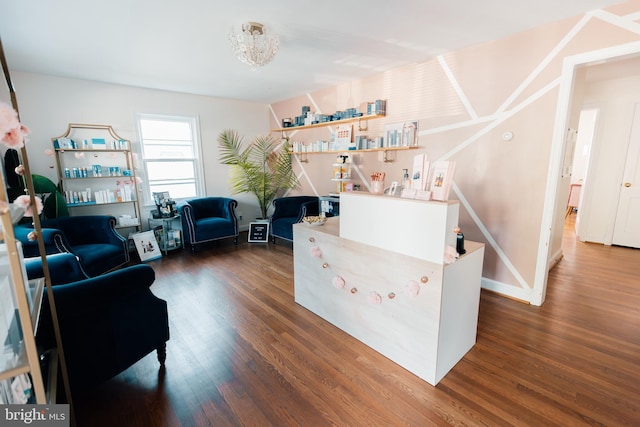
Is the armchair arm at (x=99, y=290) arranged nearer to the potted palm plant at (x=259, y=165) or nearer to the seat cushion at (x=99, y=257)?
the seat cushion at (x=99, y=257)

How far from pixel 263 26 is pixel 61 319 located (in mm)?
2539

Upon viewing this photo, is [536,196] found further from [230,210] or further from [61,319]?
[230,210]

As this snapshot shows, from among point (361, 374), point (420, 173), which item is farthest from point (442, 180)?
point (361, 374)

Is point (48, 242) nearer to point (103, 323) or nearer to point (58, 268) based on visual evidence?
point (58, 268)

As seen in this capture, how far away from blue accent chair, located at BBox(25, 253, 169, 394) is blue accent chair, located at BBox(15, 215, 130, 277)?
1231 mm

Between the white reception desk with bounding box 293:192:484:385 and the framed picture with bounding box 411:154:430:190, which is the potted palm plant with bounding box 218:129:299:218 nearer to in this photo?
the white reception desk with bounding box 293:192:484:385

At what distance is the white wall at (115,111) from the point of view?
3.74 meters

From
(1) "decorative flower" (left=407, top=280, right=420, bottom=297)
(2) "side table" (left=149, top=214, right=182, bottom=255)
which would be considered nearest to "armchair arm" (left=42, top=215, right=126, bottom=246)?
(2) "side table" (left=149, top=214, right=182, bottom=255)

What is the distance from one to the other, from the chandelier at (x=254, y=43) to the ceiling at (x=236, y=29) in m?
0.08

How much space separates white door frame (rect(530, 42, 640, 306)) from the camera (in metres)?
2.28

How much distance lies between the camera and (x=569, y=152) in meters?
3.22

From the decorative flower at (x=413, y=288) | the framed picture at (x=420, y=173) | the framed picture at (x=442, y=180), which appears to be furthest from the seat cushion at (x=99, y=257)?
the framed picture at (x=442, y=180)

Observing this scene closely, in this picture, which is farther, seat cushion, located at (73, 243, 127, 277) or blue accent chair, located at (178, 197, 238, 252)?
blue accent chair, located at (178, 197, 238, 252)

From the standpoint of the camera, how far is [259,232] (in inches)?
199
